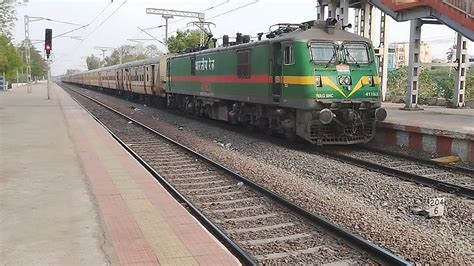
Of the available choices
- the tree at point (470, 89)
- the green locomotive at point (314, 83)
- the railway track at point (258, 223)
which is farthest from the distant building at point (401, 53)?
the railway track at point (258, 223)

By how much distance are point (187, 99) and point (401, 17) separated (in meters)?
10.1

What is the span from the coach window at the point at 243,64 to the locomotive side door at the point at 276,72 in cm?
165

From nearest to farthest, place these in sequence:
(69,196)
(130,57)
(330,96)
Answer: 1. (69,196)
2. (330,96)
3. (130,57)

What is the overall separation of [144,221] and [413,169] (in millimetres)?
6937

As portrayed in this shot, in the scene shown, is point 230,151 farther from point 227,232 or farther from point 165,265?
point 165,265

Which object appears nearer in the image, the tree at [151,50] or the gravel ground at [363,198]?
the gravel ground at [363,198]

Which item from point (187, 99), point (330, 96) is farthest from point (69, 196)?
point (187, 99)

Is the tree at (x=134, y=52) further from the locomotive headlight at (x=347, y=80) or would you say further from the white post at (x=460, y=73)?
the locomotive headlight at (x=347, y=80)

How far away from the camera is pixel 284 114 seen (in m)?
13.9

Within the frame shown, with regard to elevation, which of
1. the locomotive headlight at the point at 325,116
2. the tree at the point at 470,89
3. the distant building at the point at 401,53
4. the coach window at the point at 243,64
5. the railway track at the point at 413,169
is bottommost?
the railway track at the point at 413,169

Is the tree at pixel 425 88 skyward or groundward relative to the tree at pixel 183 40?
groundward

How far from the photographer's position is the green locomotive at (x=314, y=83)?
12.6 meters

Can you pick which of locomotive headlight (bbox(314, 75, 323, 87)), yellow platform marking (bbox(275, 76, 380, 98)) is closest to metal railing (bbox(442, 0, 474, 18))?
yellow platform marking (bbox(275, 76, 380, 98))

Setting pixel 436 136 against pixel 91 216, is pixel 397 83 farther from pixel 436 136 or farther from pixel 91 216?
pixel 91 216
